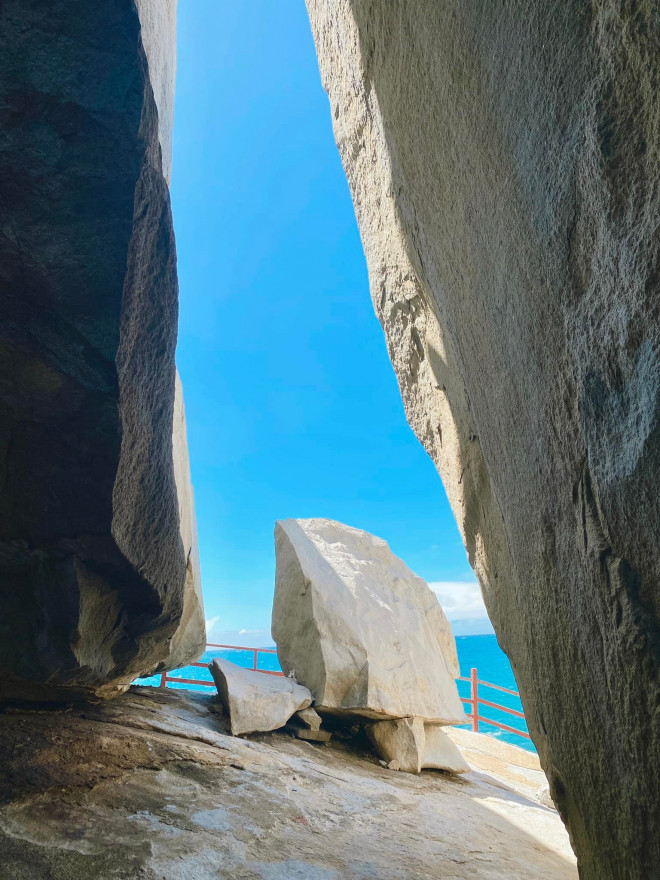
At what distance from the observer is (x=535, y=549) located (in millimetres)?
1845

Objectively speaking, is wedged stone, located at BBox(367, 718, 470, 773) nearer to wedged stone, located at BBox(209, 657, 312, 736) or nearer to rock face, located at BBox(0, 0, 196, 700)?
wedged stone, located at BBox(209, 657, 312, 736)

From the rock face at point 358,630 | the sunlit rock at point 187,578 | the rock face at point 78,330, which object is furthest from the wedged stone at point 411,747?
the rock face at point 78,330

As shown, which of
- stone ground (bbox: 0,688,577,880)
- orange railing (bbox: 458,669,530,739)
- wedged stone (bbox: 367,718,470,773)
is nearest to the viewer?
stone ground (bbox: 0,688,577,880)

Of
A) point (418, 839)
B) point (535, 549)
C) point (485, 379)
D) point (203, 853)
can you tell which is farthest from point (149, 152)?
point (418, 839)

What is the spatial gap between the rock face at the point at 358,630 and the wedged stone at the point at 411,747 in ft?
0.58

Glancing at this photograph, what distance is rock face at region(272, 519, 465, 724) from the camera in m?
5.55

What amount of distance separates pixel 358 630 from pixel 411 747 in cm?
121

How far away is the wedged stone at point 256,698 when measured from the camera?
4648 mm

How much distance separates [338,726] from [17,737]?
3711mm

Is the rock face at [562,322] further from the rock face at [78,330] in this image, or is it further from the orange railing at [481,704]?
the orange railing at [481,704]

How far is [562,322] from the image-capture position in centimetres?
142

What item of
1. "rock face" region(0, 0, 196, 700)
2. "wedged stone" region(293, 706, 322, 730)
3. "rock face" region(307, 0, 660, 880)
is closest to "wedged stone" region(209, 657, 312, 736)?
"wedged stone" region(293, 706, 322, 730)

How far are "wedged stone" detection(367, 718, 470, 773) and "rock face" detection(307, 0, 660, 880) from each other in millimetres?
3380

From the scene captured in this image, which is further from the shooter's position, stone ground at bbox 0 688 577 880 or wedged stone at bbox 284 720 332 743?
wedged stone at bbox 284 720 332 743
